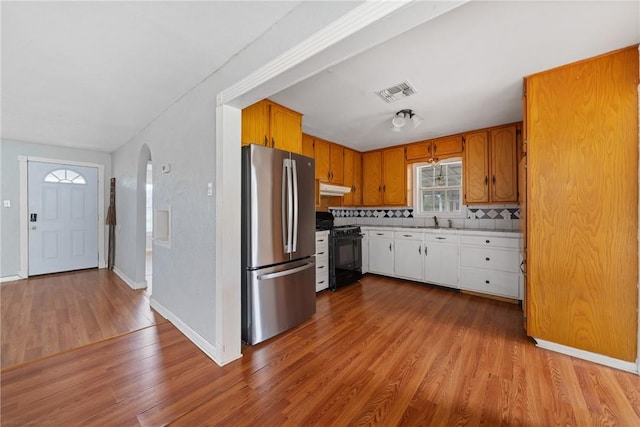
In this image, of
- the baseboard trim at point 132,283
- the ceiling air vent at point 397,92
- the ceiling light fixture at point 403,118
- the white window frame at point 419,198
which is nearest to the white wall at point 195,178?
A: the baseboard trim at point 132,283

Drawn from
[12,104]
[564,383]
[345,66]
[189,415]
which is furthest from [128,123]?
[564,383]

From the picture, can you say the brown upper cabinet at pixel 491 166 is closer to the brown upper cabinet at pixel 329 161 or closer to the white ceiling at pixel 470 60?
Answer: the white ceiling at pixel 470 60

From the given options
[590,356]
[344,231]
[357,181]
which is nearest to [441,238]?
[344,231]

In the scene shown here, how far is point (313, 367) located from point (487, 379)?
1212mm

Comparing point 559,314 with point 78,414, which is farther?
point 559,314

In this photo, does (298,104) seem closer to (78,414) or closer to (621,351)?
(78,414)

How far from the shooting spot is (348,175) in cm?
462

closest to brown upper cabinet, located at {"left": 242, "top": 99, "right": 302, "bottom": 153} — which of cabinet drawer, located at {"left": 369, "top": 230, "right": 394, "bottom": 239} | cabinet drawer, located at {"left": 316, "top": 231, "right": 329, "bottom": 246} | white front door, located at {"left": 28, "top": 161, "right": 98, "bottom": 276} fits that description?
cabinet drawer, located at {"left": 316, "top": 231, "right": 329, "bottom": 246}

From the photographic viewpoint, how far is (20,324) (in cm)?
254

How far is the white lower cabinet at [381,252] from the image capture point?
4246 millimetres

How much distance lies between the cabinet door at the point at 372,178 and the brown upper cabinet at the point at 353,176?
0.08m

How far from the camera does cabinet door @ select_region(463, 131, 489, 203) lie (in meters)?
3.61

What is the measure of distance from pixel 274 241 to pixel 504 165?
3.25 meters

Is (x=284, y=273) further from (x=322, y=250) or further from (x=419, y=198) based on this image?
(x=419, y=198)
